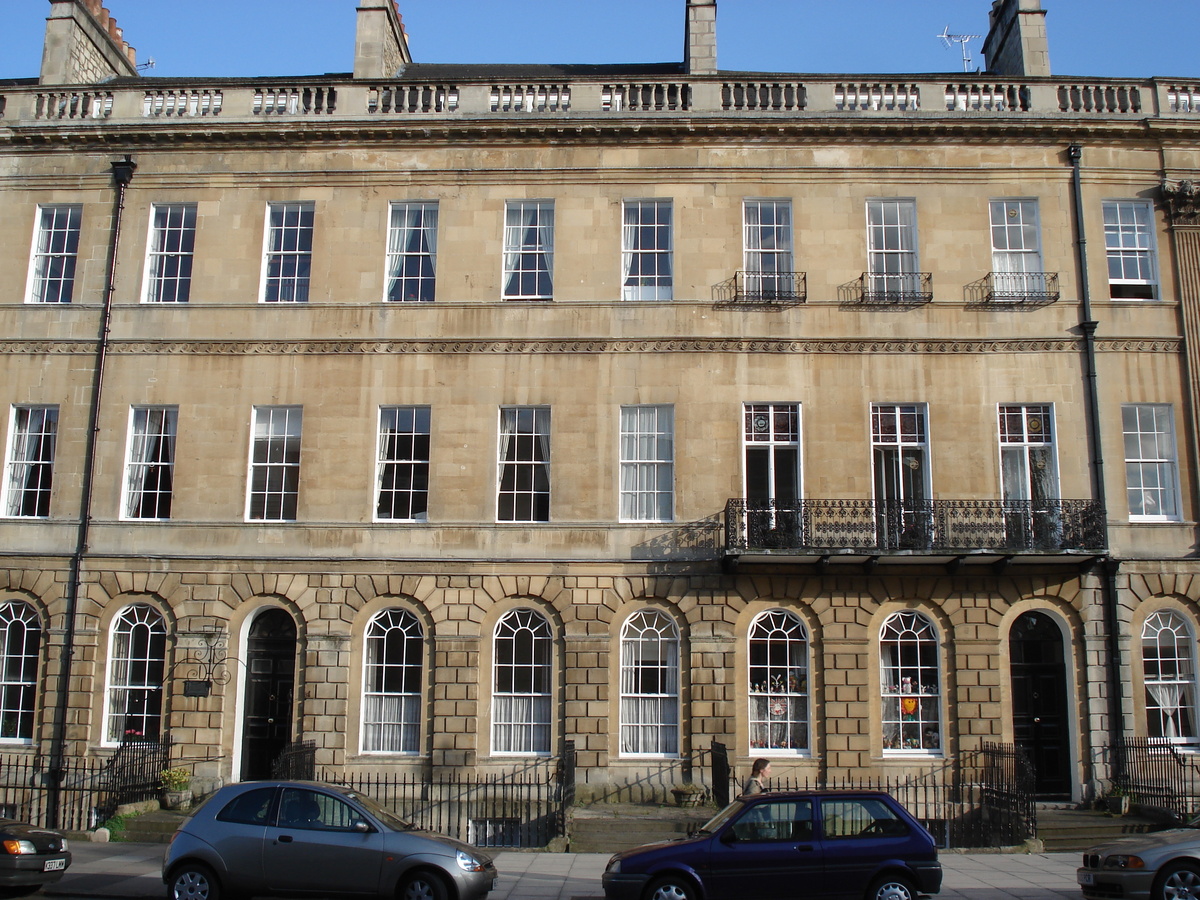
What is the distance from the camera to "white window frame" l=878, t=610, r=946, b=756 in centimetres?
1764

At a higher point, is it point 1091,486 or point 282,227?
point 282,227

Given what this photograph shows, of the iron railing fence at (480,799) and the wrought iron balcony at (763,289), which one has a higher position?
the wrought iron balcony at (763,289)

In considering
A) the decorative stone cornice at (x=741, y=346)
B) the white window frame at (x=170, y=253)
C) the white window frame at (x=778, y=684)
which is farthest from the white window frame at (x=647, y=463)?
the white window frame at (x=170, y=253)

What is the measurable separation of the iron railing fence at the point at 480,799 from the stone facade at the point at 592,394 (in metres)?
0.35

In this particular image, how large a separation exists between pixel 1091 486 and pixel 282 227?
55.7 feet

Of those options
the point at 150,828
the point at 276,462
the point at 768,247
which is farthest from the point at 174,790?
the point at 768,247

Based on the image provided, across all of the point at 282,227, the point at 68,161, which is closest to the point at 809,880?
the point at 282,227

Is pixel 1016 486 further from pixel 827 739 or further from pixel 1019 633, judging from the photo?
pixel 827 739

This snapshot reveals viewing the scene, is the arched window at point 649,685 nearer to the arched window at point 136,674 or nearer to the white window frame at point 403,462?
the white window frame at point 403,462

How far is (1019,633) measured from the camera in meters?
18.2

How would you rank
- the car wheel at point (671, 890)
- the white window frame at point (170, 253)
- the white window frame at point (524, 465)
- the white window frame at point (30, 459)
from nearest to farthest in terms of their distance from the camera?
1. the car wheel at point (671, 890)
2. the white window frame at point (524, 465)
3. the white window frame at point (30, 459)
4. the white window frame at point (170, 253)

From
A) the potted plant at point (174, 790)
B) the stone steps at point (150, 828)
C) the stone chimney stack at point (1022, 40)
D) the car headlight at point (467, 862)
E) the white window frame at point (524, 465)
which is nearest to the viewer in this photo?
the car headlight at point (467, 862)

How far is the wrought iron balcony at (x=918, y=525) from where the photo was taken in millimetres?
17766

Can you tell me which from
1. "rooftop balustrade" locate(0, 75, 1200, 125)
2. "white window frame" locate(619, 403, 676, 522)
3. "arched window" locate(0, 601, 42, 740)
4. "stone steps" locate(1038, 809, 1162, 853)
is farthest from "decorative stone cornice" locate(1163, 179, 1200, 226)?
"arched window" locate(0, 601, 42, 740)
